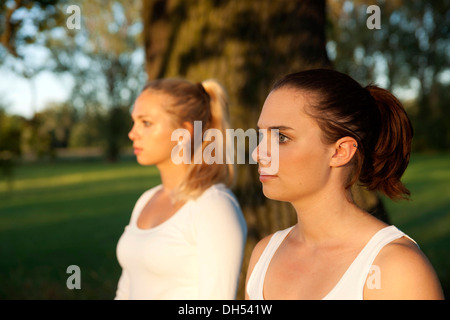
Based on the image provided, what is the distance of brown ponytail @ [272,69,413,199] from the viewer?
1.96 m

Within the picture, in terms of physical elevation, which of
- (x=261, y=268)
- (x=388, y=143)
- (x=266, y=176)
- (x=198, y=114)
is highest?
(x=198, y=114)

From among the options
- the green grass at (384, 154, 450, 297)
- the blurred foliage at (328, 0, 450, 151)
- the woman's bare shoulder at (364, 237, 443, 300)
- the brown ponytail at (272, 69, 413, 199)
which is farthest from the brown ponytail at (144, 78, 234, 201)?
the blurred foliage at (328, 0, 450, 151)

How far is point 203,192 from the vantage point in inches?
124

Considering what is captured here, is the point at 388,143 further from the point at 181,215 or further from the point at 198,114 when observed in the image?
the point at 198,114

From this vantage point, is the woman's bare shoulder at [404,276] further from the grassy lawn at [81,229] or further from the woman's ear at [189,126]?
the grassy lawn at [81,229]

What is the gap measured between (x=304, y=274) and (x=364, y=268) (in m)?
0.28

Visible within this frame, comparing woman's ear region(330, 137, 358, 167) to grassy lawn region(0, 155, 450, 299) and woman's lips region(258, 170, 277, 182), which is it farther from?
grassy lawn region(0, 155, 450, 299)

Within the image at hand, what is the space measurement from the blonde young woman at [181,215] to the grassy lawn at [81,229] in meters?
4.42

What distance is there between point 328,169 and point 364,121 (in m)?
0.24

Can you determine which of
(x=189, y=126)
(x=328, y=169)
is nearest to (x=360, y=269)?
(x=328, y=169)

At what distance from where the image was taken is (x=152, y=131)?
128 inches

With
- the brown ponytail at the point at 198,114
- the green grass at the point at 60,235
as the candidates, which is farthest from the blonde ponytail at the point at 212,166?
the green grass at the point at 60,235

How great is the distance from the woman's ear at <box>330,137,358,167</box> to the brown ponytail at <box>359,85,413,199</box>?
0.14 meters
